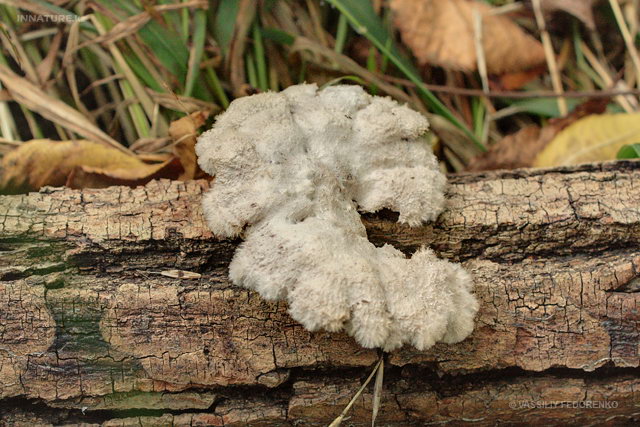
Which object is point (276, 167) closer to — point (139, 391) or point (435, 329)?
point (435, 329)

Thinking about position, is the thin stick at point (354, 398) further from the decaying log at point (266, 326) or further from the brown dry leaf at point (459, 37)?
the brown dry leaf at point (459, 37)

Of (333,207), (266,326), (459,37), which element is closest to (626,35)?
(459,37)

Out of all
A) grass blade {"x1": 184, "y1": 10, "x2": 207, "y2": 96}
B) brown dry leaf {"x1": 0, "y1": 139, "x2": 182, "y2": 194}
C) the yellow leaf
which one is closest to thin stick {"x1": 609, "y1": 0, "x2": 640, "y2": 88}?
the yellow leaf

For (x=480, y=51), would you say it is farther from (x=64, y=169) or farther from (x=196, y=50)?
(x=64, y=169)

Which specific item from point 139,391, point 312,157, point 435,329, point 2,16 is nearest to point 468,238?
point 435,329

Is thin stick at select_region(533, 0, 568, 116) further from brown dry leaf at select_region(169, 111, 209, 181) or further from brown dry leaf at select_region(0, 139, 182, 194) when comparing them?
brown dry leaf at select_region(0, 139, 182, 194)

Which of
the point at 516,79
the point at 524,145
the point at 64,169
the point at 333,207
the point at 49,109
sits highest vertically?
the point at 516,79
